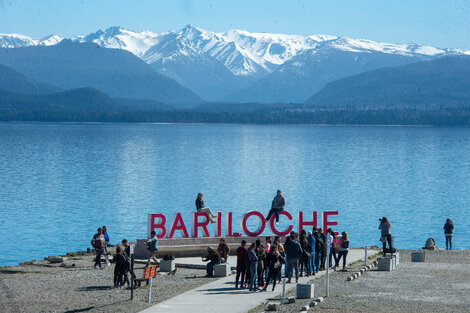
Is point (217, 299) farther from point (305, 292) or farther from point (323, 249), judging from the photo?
point (323, 249)

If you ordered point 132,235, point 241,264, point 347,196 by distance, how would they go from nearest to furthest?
point 241,264 < point 132,235 < point 347,196

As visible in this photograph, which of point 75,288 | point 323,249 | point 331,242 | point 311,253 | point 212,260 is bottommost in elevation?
point 75,288

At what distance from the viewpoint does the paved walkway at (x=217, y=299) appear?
1079 inches

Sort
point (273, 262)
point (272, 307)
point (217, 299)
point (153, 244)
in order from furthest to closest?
point (153, 244)
point (273, 262)
point (217, 299)
point (272, 307)

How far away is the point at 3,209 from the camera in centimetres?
8431

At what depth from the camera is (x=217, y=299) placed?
29.2 m

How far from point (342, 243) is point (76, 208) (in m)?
55.5

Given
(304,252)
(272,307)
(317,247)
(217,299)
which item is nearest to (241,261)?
(217,299)

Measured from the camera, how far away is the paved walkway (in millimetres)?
27398

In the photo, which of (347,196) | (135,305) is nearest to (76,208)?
(347,196)

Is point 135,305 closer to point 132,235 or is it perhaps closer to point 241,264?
point 241,264

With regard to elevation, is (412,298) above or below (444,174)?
below

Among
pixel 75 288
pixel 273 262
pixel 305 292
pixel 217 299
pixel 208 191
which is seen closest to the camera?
pixel 217 299

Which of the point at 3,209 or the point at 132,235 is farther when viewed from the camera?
the point at 3,209
